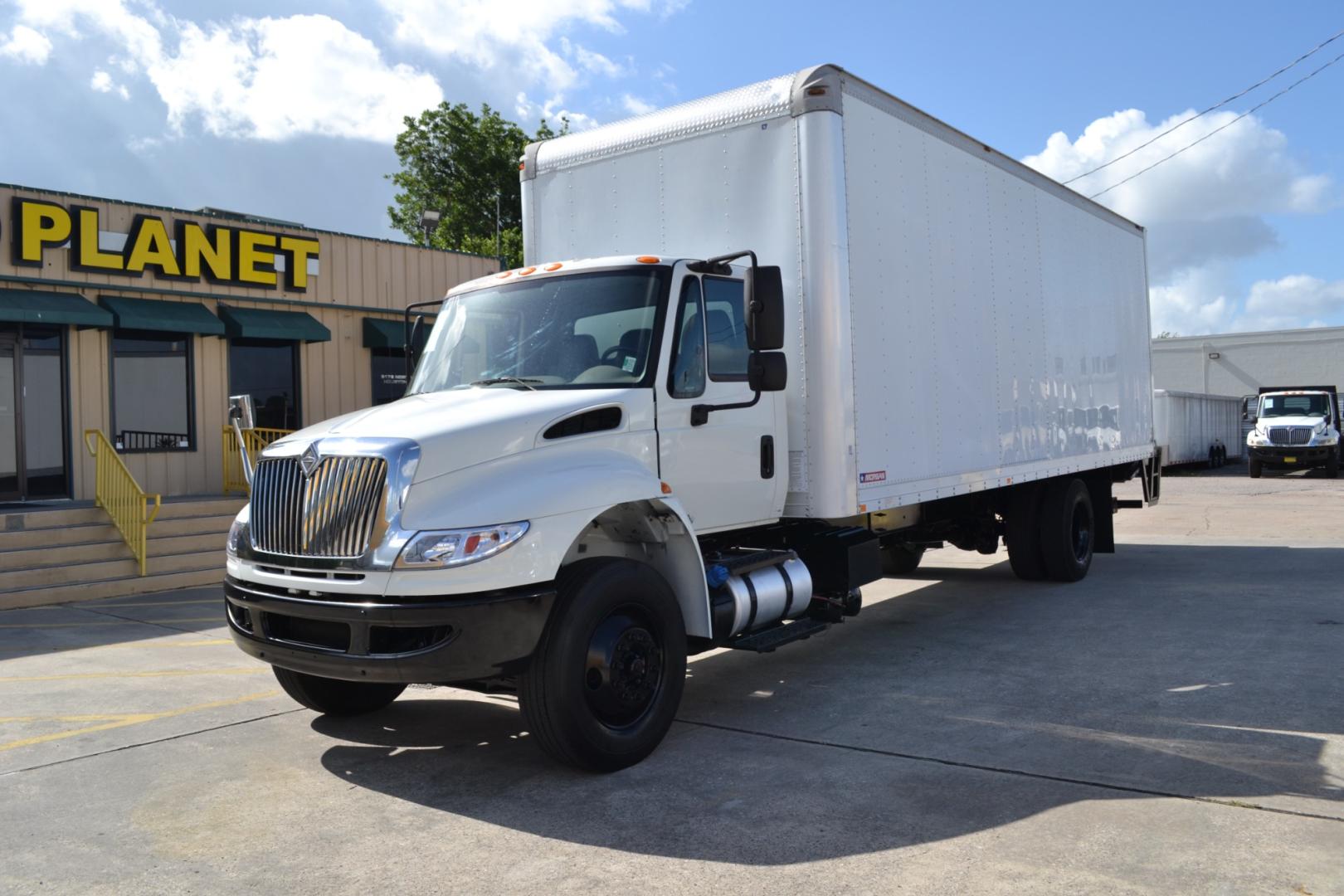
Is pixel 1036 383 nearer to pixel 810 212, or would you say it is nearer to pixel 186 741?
pixel 810 212

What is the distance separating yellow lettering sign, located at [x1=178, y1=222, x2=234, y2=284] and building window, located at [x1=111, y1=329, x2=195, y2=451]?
1.07 meters

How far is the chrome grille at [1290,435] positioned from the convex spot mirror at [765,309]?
29.5 meters

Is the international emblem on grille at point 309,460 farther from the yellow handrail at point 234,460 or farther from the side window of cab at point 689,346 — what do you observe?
the yellow handrail at point 234,460

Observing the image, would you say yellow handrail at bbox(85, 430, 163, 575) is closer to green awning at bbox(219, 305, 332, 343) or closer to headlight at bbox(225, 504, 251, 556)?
green awning at bbox(219, 305, 332, 343)

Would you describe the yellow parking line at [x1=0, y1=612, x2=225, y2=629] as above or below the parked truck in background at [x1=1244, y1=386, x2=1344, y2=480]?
below

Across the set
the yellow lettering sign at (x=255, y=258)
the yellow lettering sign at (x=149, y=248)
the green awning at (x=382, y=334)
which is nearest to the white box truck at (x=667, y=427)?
the yellow lettering sign at (x=149, y=248)

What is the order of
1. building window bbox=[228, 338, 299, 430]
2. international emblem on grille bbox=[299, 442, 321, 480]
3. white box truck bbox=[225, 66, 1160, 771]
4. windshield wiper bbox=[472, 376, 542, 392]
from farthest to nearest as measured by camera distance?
1. building window bbox=[228, 338, 299, 430]
2. windshield wiper bbox=[472, 376, 542, 392]
3. international emblem on grille bbox=[299, 442, 321, 480]
4. white box truck bbox=[225, 66, 1160, 771]

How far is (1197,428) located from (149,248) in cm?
3217

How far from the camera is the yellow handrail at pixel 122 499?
1297cm

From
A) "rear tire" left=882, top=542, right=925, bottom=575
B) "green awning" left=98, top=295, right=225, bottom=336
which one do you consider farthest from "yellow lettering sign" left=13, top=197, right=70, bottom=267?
"rear tire" left=882, top=542, right=925, bottom=575

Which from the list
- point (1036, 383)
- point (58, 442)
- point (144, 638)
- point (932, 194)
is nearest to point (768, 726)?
point (932, 194)

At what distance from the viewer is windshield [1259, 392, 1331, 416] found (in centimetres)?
3148

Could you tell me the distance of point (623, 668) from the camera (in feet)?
17.6

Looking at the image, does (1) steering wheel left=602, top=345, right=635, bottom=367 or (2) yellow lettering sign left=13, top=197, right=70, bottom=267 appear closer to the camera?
(1) steering wheel left=602, top=345, right=635, bottom=367
